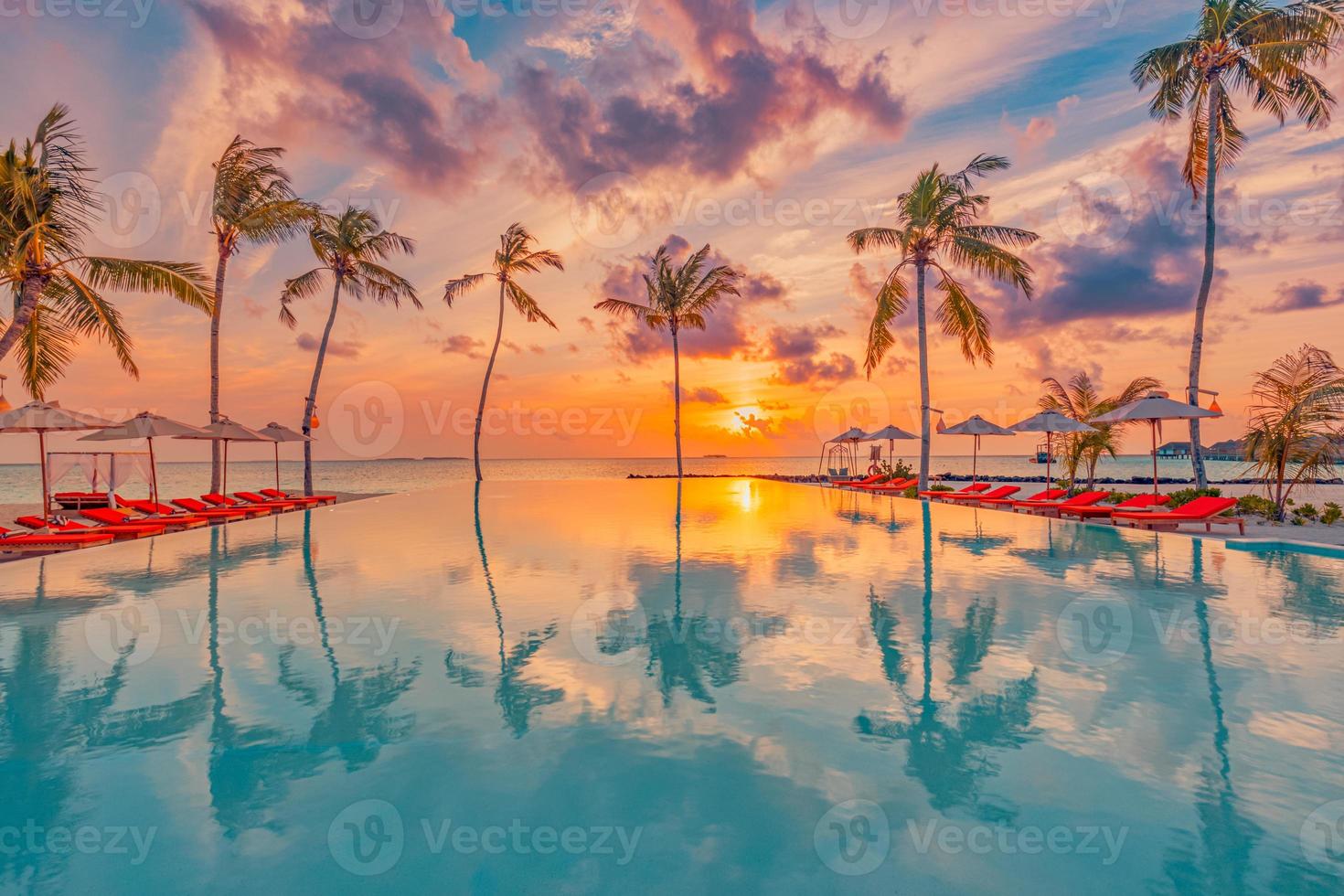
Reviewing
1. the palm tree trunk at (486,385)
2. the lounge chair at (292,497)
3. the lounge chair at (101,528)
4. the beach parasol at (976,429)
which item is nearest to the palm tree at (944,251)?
the beach parasol at (976,429)

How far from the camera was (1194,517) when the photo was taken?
12344 mm

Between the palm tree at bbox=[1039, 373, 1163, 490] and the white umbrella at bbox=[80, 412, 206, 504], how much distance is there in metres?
25.3

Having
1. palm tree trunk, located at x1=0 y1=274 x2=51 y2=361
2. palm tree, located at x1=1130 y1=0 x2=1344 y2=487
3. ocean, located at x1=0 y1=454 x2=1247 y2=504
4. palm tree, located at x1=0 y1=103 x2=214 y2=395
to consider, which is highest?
palm tree, located at x1=1130 y1=0 x2=1344 y2=487

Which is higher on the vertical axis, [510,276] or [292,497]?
[510,276]

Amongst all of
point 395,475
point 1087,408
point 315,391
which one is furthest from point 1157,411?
point 395,475

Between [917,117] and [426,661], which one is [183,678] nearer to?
[426,661]

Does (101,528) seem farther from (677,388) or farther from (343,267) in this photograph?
(677,388)

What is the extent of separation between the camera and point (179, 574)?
350 inches

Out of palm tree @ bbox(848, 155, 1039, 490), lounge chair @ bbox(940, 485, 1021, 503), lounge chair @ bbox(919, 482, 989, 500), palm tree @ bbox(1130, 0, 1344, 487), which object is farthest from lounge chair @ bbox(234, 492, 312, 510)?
palm tree @ bbox(1130, 0, 1344, 487)

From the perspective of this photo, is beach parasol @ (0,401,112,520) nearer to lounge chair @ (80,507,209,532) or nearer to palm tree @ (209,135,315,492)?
lounge chair @ (80,507,209,532)

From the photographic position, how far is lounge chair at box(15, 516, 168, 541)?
11.6m

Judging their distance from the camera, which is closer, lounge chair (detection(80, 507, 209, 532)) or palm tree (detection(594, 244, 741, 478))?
lounge chair (detection(80, 507, 209, 532))

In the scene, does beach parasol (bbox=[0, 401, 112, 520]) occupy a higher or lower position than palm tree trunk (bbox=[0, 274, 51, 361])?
lower

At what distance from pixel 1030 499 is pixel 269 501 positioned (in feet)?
70.1
